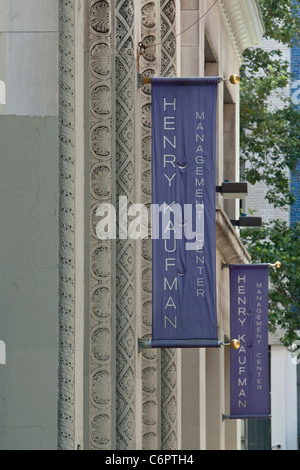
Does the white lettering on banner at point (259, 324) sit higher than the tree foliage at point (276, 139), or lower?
lower

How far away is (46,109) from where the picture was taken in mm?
11891

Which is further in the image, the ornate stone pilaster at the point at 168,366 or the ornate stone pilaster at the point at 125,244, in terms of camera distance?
the ornate stone pilaster at the point at 168,366

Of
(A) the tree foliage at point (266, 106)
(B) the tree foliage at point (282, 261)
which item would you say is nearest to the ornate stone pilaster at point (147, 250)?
(B) the tree foliage at point (282, 261)

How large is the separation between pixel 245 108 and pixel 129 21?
19.7 m

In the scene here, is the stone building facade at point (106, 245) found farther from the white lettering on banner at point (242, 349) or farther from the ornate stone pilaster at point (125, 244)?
the white lettering on banner at point (242, 349)

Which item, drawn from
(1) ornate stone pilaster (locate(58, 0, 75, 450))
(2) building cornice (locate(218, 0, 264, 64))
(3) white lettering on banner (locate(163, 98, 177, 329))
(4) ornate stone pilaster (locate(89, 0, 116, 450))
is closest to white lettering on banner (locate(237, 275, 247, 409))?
(2) building cornice (locate(218, 0, 264, 64))

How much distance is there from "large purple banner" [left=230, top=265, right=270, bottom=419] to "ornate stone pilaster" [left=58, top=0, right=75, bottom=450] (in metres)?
13.1

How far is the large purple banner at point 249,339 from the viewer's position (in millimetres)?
25031

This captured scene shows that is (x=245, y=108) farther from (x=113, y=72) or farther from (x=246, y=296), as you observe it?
(x=113, y=72)

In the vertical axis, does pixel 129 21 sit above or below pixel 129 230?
above

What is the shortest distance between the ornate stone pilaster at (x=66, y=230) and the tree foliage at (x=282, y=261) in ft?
72.0

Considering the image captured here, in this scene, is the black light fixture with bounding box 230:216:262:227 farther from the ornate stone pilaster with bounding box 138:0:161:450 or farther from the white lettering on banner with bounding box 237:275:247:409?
the ornate stone pilaster with bounding box 138:0:161:450

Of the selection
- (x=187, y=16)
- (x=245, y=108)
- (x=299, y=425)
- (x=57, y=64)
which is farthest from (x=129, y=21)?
(x=299, y=425)

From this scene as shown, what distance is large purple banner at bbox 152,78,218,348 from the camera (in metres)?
15.5
